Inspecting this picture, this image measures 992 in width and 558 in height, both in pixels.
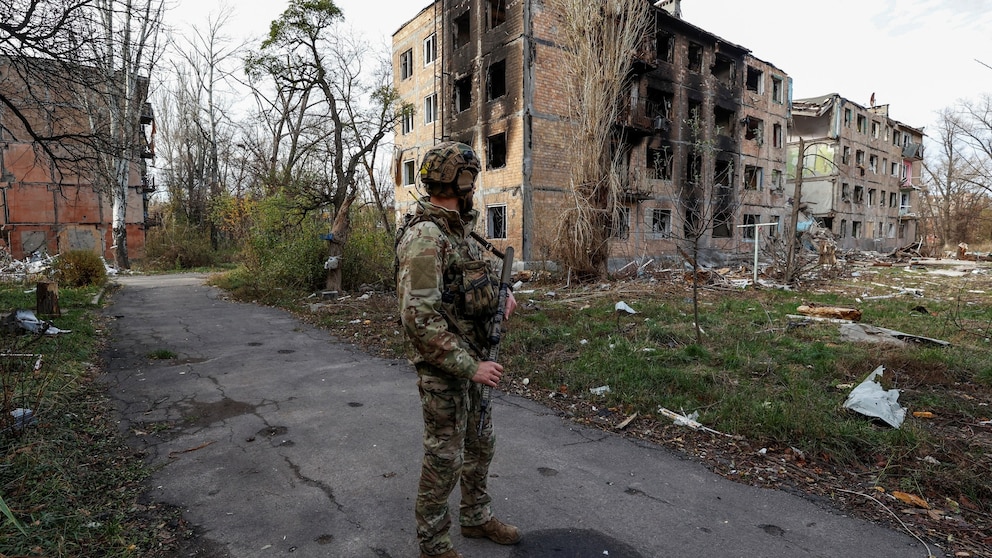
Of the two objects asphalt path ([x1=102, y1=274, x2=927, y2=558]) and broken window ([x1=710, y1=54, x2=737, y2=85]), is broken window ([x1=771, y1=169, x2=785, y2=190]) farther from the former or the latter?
asphalt path ([x1=102, y1=274, x2=927, y2=558])

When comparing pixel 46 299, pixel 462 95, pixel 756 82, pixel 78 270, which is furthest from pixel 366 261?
pixel 756 82

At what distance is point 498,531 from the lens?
8.51ft

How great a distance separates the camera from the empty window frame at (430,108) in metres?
22.2

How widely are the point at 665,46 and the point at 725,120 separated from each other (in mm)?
6356

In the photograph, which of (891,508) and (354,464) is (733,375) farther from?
(354,464)

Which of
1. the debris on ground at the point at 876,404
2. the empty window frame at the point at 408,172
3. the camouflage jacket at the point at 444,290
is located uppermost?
the empty window frame at the point at 408,172

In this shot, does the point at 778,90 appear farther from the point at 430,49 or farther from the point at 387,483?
the point at 387,483

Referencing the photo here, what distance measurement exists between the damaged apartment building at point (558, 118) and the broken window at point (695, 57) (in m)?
0.05

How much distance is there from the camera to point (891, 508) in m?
2.98

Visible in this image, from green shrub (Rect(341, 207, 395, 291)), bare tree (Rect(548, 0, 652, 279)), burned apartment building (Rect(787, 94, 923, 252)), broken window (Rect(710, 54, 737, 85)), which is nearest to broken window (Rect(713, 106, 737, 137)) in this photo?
broken window (Rect(710, 54, 737, 85))

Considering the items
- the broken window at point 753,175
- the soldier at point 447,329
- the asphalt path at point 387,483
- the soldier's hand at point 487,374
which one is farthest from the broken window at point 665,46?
the soldier's hand at point 487,374

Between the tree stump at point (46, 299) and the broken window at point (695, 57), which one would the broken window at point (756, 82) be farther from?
the tree stump at point (46, 299)

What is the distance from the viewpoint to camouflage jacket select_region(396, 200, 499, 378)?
2.18 meters

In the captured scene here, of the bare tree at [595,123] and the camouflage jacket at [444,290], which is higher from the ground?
the bare tree at [595,123]
